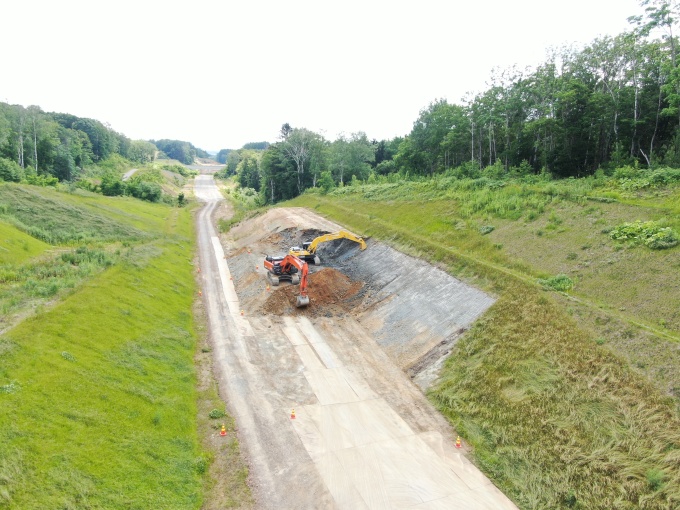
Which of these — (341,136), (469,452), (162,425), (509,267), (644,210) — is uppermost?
(341,136)

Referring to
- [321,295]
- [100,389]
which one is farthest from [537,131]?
[100,389]

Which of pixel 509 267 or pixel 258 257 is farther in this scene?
pixel 258 257

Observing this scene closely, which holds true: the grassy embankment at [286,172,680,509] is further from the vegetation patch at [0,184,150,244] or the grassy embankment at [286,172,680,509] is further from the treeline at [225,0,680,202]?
the vegetation patch at [0,184,150,244]

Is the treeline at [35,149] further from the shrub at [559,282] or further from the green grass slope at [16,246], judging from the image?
the shrub at [559,282]

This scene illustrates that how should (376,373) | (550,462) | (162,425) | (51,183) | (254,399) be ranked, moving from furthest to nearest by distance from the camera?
(51,183) < (376,373) < (254,399) < (162,425) < (550,462)

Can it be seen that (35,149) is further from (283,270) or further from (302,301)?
(302,301)

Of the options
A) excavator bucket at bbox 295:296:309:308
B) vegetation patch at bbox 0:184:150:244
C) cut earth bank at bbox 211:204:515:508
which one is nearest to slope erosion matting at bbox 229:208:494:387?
cut earth bank at bbox 211:204:515:508

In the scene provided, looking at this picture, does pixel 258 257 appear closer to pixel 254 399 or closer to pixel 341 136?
pixel 254 399

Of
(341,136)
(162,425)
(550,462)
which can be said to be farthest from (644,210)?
Result: (341,136)

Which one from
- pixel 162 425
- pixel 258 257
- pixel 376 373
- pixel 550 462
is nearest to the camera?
pixel 550 462
